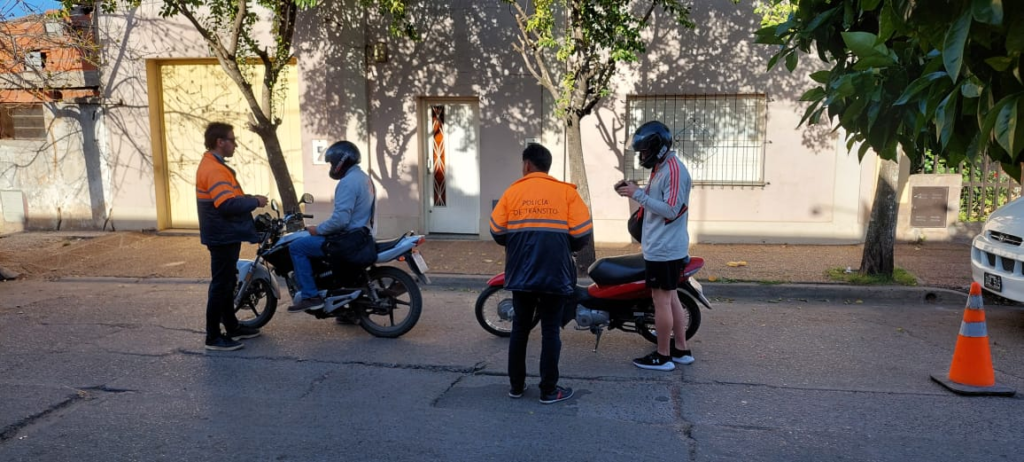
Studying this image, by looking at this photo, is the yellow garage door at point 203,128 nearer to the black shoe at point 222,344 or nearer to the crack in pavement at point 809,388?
the black shoe at point 222,344

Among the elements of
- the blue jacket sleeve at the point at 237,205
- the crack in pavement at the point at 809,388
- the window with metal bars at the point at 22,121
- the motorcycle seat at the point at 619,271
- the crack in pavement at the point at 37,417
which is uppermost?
the window with metal bars at the point at 22,121

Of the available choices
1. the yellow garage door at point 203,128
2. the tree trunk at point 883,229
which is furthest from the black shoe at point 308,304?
the tree trunk at point 883,229

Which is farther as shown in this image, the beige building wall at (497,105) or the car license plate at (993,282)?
→ the beige building wall at (497,105)

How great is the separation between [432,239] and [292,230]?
16.4 ft

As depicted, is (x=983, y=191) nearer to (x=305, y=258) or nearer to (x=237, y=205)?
(x=305, y=258)

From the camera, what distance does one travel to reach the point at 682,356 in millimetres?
5836

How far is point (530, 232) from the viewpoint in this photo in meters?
4.75

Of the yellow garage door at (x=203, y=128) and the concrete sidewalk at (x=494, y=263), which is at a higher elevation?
Answer: the yellow garage door at (x=203, y=128)

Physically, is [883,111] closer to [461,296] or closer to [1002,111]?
[1002,111]

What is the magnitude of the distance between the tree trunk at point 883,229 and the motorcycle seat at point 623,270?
3.67 meters

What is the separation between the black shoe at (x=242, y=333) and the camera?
6.45m

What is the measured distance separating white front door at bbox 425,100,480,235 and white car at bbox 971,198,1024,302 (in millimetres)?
6902

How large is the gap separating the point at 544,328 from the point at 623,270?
1330 mm

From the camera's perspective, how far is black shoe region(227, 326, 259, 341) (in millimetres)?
6454
